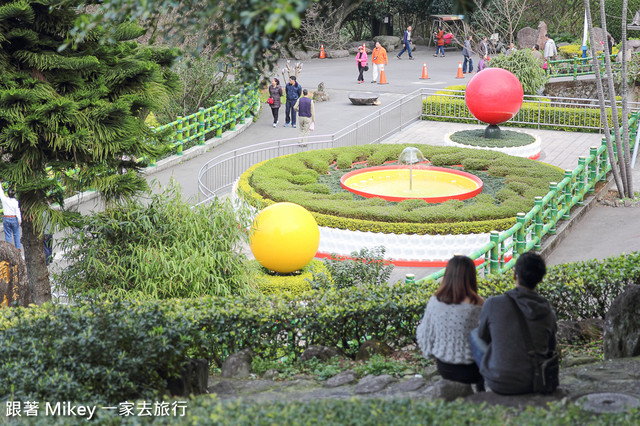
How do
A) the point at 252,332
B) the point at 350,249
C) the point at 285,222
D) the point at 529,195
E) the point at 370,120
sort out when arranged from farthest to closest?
the point at 370,120
the point at 529,195
the point at 350,249
the point at 285,222
the point at 252,332

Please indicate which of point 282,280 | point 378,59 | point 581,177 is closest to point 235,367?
point 282,280

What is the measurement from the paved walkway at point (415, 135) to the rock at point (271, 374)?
13.1 feet

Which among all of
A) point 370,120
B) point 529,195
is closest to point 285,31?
point 529,195

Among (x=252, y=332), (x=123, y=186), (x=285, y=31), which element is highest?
(x=285, y=31)

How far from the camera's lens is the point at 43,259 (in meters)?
10.0

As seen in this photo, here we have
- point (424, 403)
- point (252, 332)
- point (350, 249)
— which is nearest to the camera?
point (424, 403)

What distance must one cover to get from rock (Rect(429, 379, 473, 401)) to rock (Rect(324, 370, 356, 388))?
4.32ft

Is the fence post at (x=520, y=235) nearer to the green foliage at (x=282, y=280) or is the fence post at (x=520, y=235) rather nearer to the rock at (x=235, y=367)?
the green foliage at (x=282, y=280)

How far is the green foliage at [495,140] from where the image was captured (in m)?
19.8

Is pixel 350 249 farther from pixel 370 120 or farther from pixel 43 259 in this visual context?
Answer: pixel 370 120

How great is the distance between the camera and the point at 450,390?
18.8 ft

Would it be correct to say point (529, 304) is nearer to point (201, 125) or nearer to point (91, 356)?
point (91, 356)

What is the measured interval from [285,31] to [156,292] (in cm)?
492

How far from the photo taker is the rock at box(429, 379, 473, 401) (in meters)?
5.69
